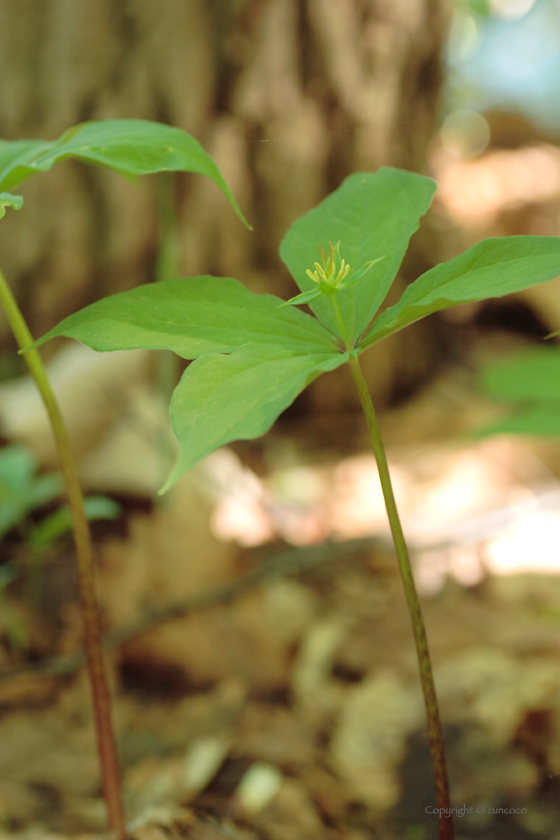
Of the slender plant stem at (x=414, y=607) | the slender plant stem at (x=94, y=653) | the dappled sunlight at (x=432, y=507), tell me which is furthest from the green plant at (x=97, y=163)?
the dappled sunlight at (x=432, y=507)

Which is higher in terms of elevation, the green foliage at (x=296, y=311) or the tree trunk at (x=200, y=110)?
the tree trunk at (x=200, y=110)

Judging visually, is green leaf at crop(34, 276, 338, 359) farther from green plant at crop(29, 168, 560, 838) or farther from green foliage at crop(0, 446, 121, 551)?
green foliage at crop(0, 446, 121, 551)

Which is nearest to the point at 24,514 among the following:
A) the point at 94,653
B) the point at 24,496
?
the point at 24,496

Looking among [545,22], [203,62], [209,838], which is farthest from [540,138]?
[209,838]

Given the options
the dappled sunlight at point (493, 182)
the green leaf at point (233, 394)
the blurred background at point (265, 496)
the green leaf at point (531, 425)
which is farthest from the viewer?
the dappled sunlight at point (493, 182)

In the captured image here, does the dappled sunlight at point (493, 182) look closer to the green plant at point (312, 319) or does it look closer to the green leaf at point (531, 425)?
the green leaf at point (531, 425)

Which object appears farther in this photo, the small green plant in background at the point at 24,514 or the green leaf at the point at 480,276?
the small green plant in background at the point at 24,514
